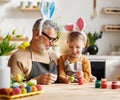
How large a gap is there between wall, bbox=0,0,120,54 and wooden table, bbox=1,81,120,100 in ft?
9.79

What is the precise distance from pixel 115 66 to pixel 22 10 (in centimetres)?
155

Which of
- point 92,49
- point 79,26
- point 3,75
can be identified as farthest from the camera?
point 92,49

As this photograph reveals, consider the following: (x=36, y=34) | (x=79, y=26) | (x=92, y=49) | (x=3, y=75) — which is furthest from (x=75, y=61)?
(x=92, y=49)

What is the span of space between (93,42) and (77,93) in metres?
3.24

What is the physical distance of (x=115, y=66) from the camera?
4.64 meters

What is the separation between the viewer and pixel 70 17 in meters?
5.09

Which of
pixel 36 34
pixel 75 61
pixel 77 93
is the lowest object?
pixel 77 93

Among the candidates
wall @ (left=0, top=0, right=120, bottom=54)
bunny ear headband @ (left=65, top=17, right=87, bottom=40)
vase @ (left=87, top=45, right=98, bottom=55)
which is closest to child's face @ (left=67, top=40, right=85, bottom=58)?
bunny ear headband @ (left=65, top=17, right=87, bottom=40)

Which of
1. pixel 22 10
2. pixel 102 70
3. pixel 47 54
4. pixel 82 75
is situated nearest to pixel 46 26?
pixel 47 54

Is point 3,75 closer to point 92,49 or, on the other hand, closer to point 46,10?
point 46,10

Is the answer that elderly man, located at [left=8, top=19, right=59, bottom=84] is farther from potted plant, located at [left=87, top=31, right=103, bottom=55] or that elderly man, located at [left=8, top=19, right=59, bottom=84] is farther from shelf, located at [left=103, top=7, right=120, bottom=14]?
shelf, located at [left=103, top=7, right=120, bottom=14]

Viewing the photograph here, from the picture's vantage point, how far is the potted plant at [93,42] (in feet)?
16.1

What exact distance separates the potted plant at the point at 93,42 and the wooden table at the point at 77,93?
2.83 meters

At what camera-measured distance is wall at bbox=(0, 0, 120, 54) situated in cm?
495
